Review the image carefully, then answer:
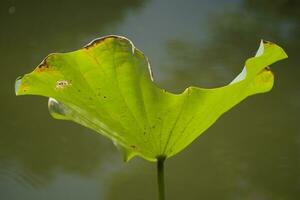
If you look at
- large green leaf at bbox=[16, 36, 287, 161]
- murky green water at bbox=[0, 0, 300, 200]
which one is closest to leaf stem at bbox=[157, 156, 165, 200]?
large green leaf at bbox=[16, 36, 287, 161]

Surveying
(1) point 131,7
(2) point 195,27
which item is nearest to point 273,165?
(2) point 195,27

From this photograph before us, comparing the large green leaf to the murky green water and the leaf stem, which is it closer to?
the leaf stem

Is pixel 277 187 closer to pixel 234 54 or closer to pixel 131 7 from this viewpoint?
pixel 234 54

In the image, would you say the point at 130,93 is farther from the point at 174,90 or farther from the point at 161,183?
the point at 174,90

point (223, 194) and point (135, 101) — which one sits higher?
point (135, 101)

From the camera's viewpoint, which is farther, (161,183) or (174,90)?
(174,90)

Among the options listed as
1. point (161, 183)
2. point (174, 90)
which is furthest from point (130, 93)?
point (174, 90)

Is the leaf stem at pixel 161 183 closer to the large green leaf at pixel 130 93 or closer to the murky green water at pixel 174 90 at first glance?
the large green leaf at pixel 130 93

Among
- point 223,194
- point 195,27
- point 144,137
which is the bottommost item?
point 223,194
